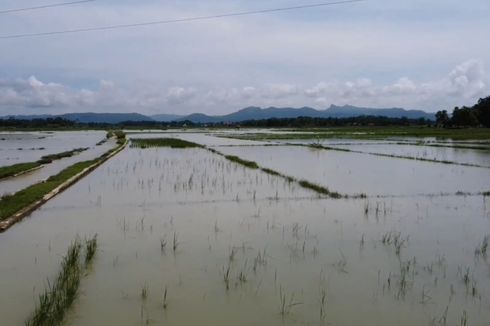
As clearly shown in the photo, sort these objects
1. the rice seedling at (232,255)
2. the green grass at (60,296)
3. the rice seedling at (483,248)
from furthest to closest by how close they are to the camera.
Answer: the rice seedling at (483,248), the rice seedling at (232,255), the green grass at (60,296)

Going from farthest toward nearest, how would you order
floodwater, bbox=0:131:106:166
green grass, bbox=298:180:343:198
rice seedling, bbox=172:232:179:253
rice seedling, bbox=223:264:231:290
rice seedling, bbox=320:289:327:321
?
1. floodwater, bbox=0:131:106:166
2. green grass, bbox=298:180:343:198
3. rice seedling, bbox=172:232:179:253
4. rice seedling, bbox=223:264:231:290
5. rice seedling, bbox=320:289:327:321

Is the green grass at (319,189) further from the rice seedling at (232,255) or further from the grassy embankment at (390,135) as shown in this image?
the grassy embankment at (390,135)

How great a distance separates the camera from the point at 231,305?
430 centimetres

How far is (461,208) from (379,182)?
3.75 meters

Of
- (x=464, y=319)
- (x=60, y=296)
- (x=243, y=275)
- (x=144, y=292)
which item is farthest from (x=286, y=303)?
(x=60, y=296)

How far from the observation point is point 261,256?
5781 millimetres

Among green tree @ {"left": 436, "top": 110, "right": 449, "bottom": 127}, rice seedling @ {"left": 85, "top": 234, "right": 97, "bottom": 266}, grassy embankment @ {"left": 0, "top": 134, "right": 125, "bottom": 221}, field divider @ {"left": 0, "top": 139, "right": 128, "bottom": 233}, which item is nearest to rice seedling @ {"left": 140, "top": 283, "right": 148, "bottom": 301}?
rice seedling @ {"left": 85, "top": 234, "right": 97, "bottom": 266}

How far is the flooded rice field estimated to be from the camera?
13.7 ft

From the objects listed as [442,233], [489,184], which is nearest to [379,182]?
[489,184]

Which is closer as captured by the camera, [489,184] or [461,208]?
[461,208]

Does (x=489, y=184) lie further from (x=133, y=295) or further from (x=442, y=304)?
(x=133, y=295)

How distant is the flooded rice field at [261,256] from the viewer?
418cm

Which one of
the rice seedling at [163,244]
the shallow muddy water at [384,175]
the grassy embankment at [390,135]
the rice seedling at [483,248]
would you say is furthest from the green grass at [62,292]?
the grassy embankment at [390,135]

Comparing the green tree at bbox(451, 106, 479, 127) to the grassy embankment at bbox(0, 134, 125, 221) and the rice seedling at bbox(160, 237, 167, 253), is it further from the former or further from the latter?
the rice seedling at bbox(160, 237, 167, 253)
